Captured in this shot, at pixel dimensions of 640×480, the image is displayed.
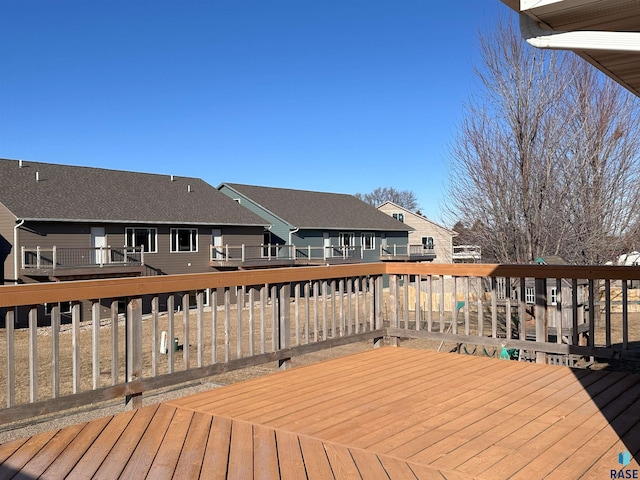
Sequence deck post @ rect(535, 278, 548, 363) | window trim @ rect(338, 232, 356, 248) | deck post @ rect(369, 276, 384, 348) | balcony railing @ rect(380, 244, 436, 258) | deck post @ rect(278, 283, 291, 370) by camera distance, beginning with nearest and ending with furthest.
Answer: deck post @ rect(278, 283, 291, 370) < deck post @ rect(535, 278, 548, 363) < deck post @ rect(369, 276, 384, 348) < window trim @ rect(338, 232, 356, 248) < balcony railing @ rect(380, 244, 436, 258)

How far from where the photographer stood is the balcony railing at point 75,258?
17297 mm

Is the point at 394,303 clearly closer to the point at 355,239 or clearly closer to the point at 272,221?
the point at 272,221

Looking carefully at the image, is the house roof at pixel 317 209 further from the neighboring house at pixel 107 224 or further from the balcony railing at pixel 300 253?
the neighboring house at pixel 107 224

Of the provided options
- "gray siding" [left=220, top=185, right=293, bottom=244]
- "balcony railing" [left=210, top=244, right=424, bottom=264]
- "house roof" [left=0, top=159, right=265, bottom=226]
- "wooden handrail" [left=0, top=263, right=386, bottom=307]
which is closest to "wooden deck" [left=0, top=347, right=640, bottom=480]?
"wooden handrail" [left=0, top=263, right=386, bottom=307]

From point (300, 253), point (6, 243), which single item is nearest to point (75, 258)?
point (6, 243)

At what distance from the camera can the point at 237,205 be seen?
1014 inches

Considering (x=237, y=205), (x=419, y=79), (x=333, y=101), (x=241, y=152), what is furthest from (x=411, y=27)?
(x=241, y=152)

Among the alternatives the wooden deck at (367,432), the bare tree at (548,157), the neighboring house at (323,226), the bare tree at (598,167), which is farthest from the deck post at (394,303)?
the neighboring house at (323,226)

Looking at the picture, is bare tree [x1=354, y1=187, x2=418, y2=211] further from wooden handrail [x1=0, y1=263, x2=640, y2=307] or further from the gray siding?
wooden handrail [x1=0, y1=263, x2=640, y2=307]

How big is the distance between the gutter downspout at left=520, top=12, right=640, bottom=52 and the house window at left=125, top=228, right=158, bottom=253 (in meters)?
19.7

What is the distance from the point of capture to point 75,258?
723 inches

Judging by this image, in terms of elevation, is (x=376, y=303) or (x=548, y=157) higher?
(x=548, y=157)

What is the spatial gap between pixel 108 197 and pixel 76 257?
330 cm

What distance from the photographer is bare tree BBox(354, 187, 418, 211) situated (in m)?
59.8
